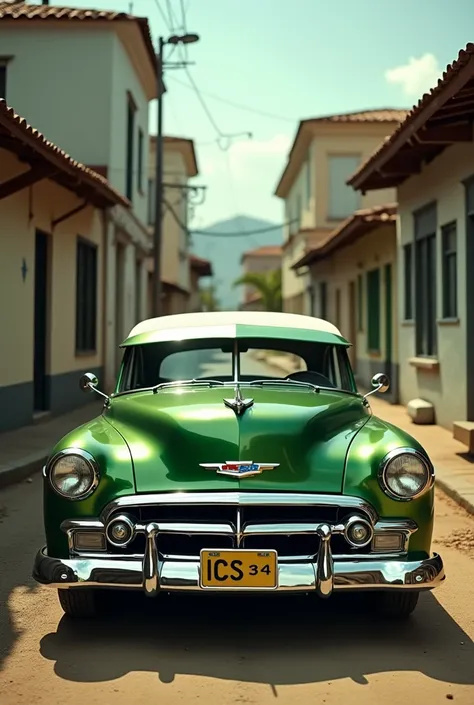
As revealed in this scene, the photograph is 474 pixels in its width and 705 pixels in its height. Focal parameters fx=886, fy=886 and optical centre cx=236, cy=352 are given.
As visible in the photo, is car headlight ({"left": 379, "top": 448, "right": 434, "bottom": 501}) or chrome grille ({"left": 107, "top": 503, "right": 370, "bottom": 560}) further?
car headlight ({"left": 379, "top": 448, "right": 434, "bottom": 501})

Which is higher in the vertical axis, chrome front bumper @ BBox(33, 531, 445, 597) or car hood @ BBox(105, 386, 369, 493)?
car hood @ BBox(105, 386, 369, 493)

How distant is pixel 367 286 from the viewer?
2083 centimetres

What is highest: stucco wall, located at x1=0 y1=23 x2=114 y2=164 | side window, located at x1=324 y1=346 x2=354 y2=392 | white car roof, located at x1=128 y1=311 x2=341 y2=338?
stucco wall, located at x1=0 y1=23 x2=114 y2=164

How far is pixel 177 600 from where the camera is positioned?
462 cm

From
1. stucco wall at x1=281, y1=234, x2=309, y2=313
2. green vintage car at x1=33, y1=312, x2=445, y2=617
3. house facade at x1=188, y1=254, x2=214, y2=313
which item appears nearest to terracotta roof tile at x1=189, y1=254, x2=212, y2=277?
house facade at x1=188, y1=254, x2=214, y2=313

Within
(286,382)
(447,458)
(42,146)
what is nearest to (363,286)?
(447,458)

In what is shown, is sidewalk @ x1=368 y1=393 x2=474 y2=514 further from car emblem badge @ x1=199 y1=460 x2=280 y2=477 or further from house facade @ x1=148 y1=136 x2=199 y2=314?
house facade @ x1=148 y1=136 x2=199 y2=314

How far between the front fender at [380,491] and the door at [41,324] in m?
9.94

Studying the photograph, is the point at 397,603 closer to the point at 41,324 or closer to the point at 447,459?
the point at 447,459

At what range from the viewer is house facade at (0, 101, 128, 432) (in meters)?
10.8

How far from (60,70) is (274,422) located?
600 inches

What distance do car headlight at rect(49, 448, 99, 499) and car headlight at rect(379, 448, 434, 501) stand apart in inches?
51.6

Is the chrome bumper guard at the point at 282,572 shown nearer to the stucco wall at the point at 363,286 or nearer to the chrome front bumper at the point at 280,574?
the chrome front bumper at the point at 280,574

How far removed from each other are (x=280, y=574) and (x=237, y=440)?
67 cm
